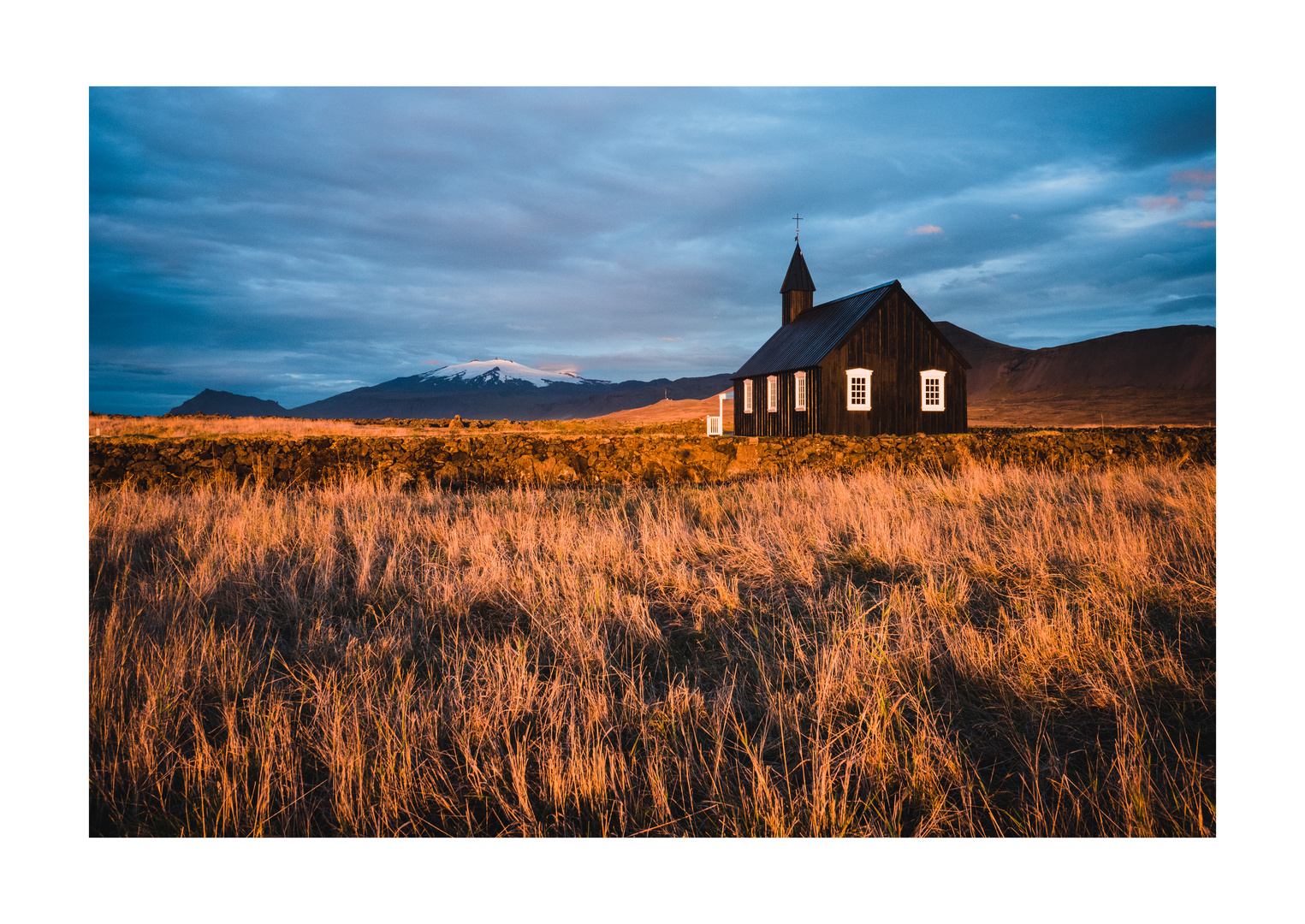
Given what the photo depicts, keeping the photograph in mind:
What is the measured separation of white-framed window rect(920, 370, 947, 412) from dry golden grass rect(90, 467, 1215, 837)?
1694 centimetres

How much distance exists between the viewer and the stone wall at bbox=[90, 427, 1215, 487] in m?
9.18

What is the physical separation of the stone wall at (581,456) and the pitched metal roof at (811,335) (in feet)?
32.2

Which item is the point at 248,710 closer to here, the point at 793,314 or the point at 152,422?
the point at 793,314

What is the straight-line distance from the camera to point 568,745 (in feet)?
8.77

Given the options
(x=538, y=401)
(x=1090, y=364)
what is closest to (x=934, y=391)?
(x=1090, y=364)

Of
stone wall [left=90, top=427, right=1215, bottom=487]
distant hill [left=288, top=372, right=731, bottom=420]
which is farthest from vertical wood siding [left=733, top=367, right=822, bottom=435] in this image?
distant hill [left=288, top=372, right=731, bottom=420]

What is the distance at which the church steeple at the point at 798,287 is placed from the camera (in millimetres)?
29578

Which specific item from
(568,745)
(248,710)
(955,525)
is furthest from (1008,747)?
(955,525)

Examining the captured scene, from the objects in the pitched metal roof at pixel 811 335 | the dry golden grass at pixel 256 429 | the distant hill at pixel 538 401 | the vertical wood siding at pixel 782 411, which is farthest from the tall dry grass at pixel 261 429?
the distant hill at pixel 538 401

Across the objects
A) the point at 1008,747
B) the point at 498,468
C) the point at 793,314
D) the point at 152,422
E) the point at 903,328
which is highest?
the point at 793,314

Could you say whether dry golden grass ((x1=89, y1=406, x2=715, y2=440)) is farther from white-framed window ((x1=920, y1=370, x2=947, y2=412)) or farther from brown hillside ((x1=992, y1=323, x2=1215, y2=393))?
brown hillside ((x1=992, y1=323, x2=1215, y2=393))

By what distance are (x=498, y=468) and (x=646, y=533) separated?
195 inches

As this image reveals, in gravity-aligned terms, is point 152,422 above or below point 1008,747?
above

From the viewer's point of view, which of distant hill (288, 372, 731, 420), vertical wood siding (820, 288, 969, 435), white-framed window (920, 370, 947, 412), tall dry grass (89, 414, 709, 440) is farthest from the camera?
distant hill (288, 372, 731, 420)
